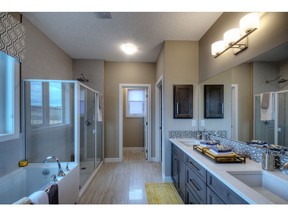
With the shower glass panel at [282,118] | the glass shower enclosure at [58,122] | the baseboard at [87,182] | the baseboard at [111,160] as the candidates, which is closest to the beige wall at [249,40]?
the shower glass panel at [282,118]

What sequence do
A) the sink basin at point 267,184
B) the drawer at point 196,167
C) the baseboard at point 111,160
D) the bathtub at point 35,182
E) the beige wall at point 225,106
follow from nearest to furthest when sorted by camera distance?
the sink basin at point 267,184, the drawer at point 196,167, the bathtub at point 35,182, the beige wall at point 225,106, the baseboard at point 111,160

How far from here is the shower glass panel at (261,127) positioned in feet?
4.86

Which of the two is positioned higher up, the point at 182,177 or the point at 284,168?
the point at 284,168

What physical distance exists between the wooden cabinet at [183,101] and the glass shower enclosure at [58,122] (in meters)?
1.73

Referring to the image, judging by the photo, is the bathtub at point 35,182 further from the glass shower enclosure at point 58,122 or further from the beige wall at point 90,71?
the beige wall at point 90,71

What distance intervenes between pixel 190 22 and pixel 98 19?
1382mm

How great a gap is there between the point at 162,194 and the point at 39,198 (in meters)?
1.80

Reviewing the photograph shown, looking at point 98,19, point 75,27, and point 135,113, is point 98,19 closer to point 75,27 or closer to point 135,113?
point 75,27

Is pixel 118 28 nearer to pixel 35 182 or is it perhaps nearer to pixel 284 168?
pixel 35 182

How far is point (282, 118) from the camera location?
4.44 ft

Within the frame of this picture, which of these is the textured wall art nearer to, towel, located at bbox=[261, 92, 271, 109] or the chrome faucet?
towel, located at bbox=[261, 92, 271, 109]

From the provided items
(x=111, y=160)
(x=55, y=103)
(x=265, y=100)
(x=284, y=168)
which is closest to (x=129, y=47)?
(x=55, y=103)
